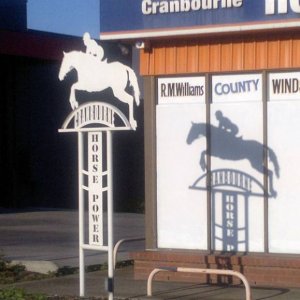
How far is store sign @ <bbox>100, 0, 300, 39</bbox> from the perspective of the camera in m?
14.0

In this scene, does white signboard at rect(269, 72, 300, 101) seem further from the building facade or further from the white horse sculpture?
the white horse sculpture

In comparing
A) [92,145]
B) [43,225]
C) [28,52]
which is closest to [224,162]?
[92,145]

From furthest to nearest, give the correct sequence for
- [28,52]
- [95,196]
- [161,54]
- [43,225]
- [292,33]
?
[28,52]
[43,225]
[161,54]
[292,33]
[95,196]

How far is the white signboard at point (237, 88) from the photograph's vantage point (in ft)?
48.5

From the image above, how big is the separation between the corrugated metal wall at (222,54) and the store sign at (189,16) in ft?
1.47

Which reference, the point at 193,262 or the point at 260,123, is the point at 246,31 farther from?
the point at 193,262

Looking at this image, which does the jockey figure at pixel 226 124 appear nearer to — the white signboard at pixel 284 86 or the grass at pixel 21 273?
the white signboard at pixel 284 86

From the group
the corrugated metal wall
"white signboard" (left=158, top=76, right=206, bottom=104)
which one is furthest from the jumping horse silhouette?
the corrugated metal wall

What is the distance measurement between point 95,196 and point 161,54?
2.95 m

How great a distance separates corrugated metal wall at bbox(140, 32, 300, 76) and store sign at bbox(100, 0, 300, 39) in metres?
0.45

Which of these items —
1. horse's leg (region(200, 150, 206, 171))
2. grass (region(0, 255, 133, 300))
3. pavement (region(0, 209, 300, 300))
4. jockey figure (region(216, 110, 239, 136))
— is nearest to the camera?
pavement (region(0, 209, 300, 300))

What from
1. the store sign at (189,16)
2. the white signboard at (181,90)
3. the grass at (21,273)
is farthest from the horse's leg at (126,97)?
the grass at (21,273)

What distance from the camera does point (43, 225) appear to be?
27406 mm

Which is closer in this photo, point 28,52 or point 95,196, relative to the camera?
point 95,196
